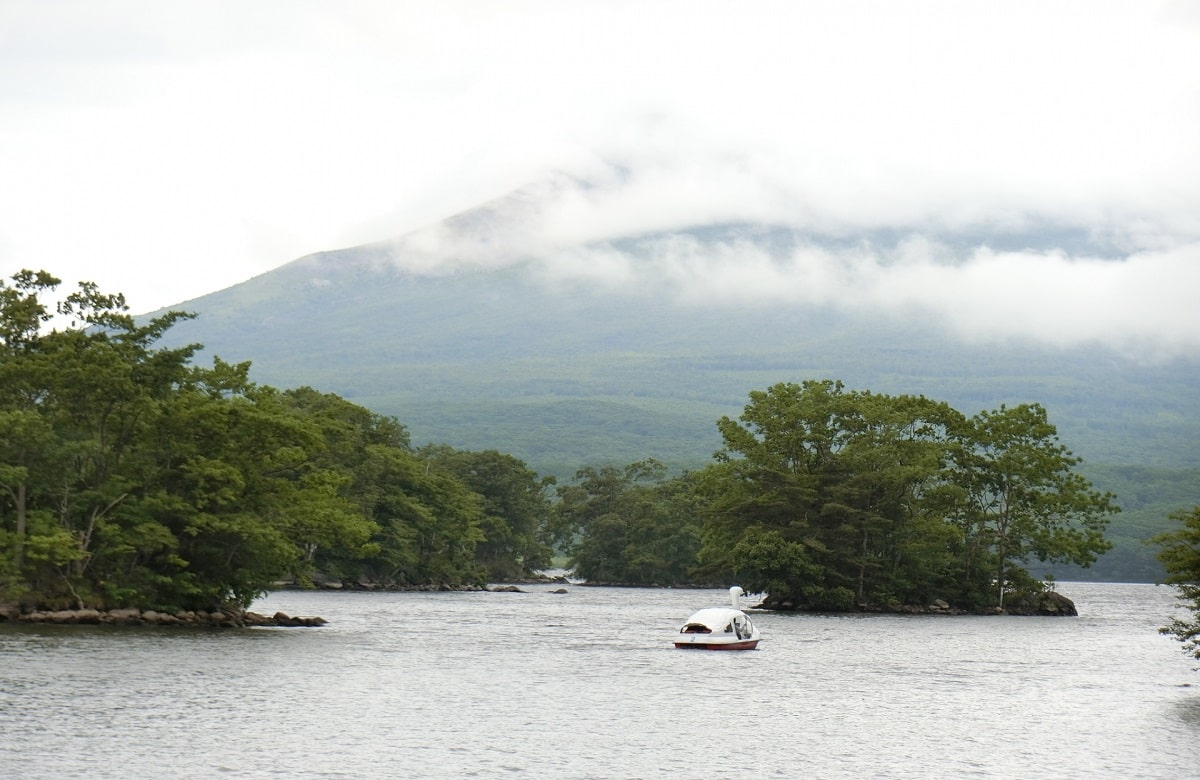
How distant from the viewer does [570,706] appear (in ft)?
147

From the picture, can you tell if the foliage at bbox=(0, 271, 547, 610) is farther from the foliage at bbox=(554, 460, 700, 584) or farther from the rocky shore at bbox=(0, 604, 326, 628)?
the foliage at bbox=(554, 460, 700, 584)

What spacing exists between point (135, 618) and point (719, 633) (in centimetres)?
2854

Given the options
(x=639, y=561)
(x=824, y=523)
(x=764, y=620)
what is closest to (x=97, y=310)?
(x=764, y=620)

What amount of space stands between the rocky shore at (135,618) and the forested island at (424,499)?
649 millimetres

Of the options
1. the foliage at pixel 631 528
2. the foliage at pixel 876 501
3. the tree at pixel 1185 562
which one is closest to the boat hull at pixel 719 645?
the tree at pixel 1185 562

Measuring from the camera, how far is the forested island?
67750 mm

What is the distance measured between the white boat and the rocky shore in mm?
22017

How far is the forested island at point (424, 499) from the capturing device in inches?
2667

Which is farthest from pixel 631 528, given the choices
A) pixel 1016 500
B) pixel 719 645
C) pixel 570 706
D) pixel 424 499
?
pixel 570 706

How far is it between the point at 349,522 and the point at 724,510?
41.2 meters

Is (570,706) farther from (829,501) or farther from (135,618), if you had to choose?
(829,501)

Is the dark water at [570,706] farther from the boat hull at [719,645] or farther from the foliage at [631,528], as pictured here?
the foliage at [631,528]

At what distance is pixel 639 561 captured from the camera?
176750 millimetres

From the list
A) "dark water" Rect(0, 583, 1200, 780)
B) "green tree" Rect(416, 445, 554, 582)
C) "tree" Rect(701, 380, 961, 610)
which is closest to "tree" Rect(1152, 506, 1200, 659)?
"dark water" Rect(0, 583, 1200, 780)
